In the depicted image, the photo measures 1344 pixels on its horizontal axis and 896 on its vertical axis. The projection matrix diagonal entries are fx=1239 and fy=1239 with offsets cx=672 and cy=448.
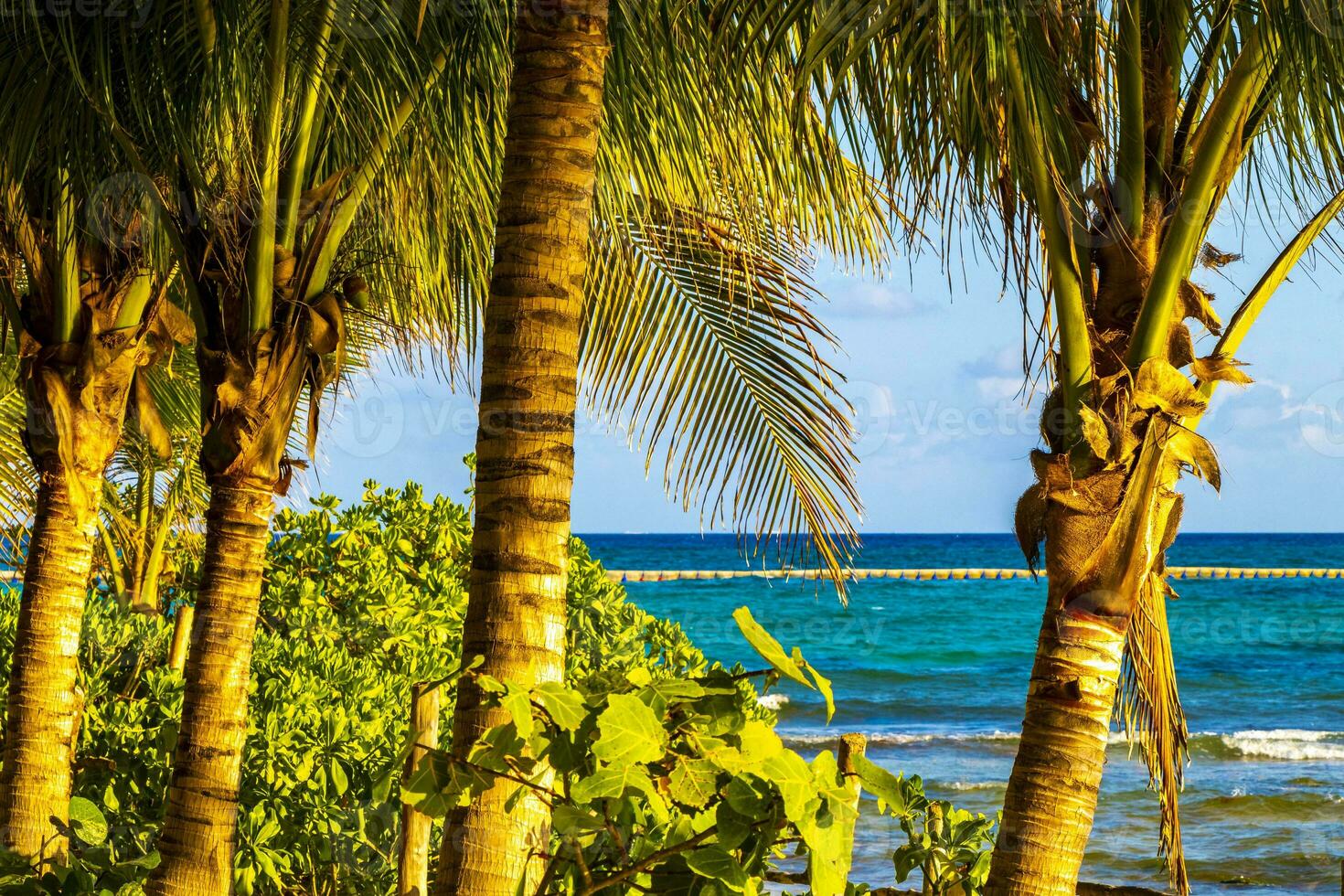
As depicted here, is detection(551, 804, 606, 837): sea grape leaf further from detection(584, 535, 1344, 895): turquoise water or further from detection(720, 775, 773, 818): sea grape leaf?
detection(584, 535, 1344, 895): turquoise water

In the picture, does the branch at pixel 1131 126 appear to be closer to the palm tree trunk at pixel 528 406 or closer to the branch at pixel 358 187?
the palm tree trunk at pixel 528 406

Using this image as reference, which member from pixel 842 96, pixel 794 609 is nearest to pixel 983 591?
pixel 794 609

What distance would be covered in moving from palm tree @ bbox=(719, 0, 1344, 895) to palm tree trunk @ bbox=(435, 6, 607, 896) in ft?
1.64

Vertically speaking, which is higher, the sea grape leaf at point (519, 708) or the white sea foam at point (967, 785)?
the sea grape leaf at point (519, 708)

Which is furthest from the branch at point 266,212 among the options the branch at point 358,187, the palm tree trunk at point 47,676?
the palm tree trunk at point 47,676

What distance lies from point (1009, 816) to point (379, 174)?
2980 millimetres

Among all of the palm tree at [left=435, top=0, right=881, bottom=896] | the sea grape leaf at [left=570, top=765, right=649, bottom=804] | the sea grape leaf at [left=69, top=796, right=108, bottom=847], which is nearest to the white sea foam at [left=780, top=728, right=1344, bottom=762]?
the palm tree at [left=435, top=0, right=881, bottom=896]

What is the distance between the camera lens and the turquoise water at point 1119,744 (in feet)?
35.9

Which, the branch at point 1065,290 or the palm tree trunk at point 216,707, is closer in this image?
the branch at point 1065,290

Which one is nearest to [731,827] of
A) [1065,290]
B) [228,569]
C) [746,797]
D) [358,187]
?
[746,797]

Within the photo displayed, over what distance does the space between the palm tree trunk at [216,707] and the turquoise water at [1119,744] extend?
5.95 feet

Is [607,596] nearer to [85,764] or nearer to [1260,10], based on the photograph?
[85,764]

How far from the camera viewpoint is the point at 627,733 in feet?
5.34

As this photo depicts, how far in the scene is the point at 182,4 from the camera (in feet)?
12.8
